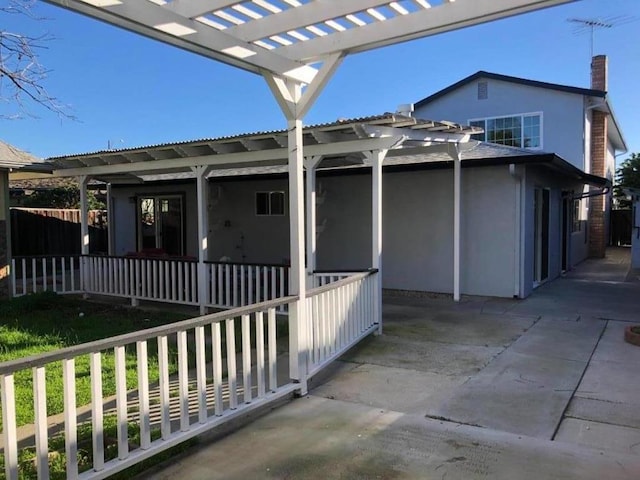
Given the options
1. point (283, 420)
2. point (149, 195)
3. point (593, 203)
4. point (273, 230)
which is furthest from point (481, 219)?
point (593, 203)

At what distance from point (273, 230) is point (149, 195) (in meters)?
3.98

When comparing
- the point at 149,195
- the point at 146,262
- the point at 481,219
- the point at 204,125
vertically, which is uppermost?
the point at 204,125

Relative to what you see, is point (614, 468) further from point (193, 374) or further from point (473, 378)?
point (193, 374)

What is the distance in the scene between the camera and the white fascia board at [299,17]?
3.28 meters

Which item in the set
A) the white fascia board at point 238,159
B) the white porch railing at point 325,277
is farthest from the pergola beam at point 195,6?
the white porch railing at point 325,277

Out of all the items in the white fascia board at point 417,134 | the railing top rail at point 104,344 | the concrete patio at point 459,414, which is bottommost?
the concrete patio at point 459,414

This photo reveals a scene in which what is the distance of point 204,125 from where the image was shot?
2791 centimetres

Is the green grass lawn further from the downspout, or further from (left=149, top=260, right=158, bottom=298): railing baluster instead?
the downspout

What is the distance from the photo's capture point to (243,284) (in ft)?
27.1

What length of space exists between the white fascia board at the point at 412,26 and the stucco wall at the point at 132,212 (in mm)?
9378

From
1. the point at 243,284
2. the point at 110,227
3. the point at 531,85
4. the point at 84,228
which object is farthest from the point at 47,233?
the point at 531,85

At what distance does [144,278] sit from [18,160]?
10.0ft

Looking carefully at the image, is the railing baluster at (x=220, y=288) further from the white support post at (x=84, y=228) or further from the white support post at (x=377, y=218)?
the white support post at (x=84, y=228)

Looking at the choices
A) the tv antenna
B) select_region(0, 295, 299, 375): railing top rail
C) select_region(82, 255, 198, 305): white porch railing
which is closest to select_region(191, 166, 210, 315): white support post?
select_region(82, 255, 198, 305): white porch railing
